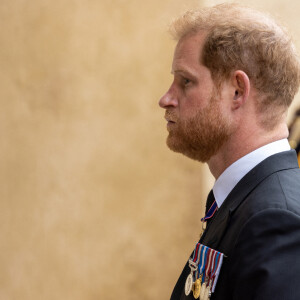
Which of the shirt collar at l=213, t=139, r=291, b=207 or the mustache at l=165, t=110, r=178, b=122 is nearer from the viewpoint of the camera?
the shirt collar at l=213, t=139, r=291, b=207

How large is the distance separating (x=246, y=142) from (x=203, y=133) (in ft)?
0.37

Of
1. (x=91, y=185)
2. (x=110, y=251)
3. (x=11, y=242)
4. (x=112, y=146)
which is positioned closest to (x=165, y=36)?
(x=112, y=146)

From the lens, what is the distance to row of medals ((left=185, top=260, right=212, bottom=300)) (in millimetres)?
1275

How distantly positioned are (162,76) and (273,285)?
2.28 m

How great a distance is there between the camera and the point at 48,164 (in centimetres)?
340

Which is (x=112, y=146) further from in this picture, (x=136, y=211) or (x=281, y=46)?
(x=281, y=46)

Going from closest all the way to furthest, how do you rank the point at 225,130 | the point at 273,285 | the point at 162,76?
the point at 273,285 → the point at 225,130 → the point at 162,76

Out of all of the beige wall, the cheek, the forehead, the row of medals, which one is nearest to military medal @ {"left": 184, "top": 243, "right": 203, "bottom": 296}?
the row of medals

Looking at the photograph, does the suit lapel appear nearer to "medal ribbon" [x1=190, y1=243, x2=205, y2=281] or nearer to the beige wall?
"medal ribbon" [x1=190, y1=243, x2=205, y2=281]

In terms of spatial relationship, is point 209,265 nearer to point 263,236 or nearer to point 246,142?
point 263,236

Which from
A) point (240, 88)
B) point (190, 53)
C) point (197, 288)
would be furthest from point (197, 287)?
point (190, 53)

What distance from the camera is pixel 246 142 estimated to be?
1.42 m

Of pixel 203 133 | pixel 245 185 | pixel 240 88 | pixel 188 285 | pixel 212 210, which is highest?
pixel 240 88

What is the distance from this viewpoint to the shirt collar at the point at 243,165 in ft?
4.55
